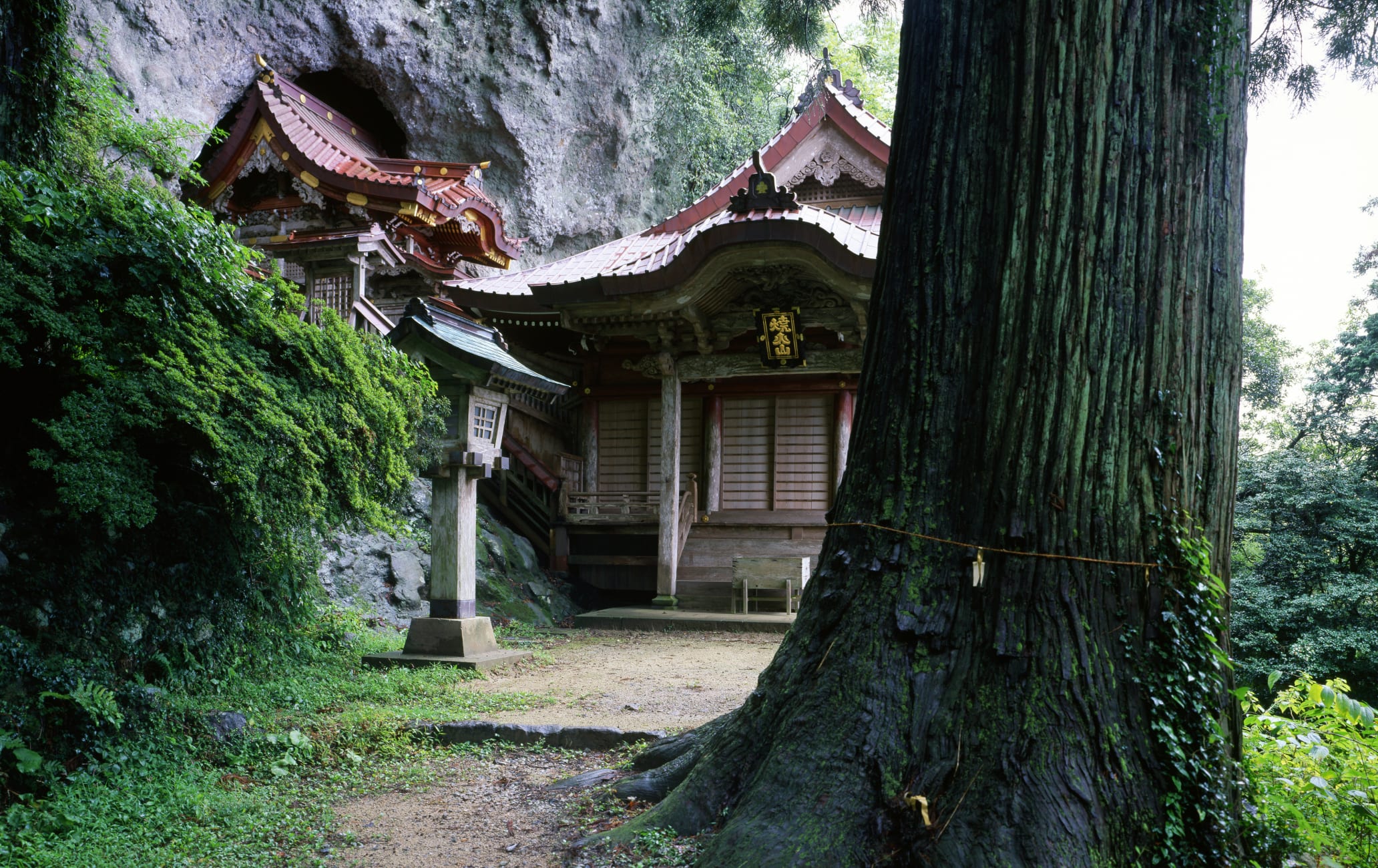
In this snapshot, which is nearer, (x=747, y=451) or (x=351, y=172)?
(x=747, y=451)

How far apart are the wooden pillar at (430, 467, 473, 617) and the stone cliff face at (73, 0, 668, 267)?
12.0 m

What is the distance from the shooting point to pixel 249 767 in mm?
4320

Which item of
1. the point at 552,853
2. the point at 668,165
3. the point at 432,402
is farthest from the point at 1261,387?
the point at 552,853

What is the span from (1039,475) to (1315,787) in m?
1.56

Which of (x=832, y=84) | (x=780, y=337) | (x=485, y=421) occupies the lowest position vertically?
(x=485, y=421)

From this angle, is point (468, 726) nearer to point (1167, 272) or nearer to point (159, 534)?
point (159, 534)

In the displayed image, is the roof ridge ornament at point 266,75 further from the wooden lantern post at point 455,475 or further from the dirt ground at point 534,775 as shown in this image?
the dirt ground at point 534,775

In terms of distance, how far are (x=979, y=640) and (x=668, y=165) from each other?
2127 cm

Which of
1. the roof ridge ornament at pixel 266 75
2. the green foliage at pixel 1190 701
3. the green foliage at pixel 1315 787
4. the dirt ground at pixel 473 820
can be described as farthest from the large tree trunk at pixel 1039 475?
the roof ridge ornament at pixel 266 75

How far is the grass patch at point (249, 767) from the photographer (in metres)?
3.24

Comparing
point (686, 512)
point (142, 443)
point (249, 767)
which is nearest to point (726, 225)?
point (686, 512)

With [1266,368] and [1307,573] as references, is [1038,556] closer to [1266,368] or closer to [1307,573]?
[1307,573]

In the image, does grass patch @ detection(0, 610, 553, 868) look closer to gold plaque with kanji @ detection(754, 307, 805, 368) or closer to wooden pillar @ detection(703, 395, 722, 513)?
gold plaque with kanji @ detection(754, 307, 805, 368)

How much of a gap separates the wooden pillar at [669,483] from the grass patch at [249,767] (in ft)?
16.3
